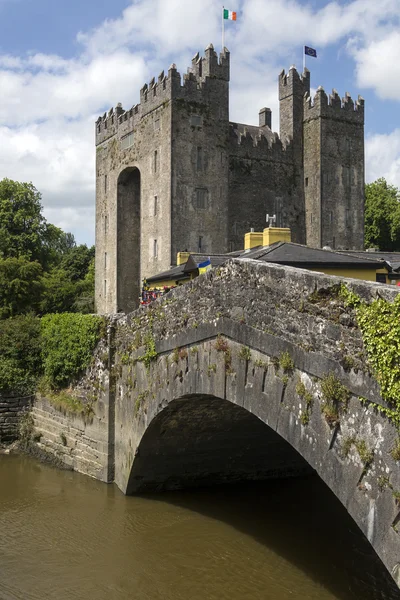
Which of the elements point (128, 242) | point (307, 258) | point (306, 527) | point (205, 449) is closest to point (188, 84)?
point (128, 242)

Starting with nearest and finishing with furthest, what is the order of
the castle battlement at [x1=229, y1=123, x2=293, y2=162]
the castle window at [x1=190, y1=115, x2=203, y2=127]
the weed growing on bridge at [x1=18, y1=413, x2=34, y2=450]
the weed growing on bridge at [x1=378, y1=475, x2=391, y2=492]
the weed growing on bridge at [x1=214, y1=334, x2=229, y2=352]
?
the weed growing on bridge at [x1=378, y1=475, x2=391, y2=492] < the weed growing on bridge at [x1=214, y1=334, x2=229, y2=352] < the weed growing on bridge at [x1=18, y1=413, x2=34, y2=450] < the castle window at [x1=190, y1=115, x2=203, y2=127] < the castle battlement at [x1=229, y1=123, x2=293, y2=162]

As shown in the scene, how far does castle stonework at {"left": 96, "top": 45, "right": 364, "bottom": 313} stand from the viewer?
128ft

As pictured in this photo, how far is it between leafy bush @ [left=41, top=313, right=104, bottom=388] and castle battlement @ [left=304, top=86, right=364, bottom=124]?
31.0 metres

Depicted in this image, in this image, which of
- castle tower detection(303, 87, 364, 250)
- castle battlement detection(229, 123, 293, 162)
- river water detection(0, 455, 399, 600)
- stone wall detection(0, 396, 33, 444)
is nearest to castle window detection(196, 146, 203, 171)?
castle battlement detection(229, 123, 293, 162)

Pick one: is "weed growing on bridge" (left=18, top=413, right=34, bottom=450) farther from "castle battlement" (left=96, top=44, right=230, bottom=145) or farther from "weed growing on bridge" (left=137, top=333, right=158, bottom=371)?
"castle battlement" (left=96, top=44, right=230, bottom=145)

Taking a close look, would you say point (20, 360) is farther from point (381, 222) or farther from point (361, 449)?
point (381, 222)

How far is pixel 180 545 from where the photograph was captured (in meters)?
12.5

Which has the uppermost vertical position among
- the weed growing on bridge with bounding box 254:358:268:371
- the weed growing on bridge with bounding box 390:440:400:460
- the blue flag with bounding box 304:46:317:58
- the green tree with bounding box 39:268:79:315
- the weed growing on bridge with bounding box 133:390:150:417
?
the blue flag with bounding box 304:46:317:58

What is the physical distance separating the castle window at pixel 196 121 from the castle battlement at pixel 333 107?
31.9 feet

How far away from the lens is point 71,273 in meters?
64.4

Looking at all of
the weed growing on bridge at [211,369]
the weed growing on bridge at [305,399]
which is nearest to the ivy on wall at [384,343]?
the weed growing on bridge at [305,399]

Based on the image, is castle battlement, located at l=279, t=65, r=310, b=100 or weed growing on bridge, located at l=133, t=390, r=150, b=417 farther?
castle battlement, located at l=279, t=65, r=310, b=100

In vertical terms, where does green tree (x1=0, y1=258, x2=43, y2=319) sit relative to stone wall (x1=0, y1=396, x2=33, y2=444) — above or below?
above

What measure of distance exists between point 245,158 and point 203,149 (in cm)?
455
